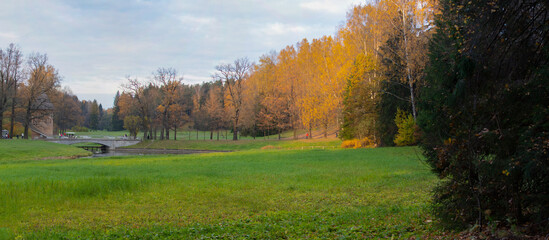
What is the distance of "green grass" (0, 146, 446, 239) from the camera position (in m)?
7.45

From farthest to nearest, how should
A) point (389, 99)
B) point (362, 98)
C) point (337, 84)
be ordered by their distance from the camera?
point (337, 84), point (362, 98), point (389, 99)

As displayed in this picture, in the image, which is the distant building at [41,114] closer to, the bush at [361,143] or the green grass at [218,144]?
the green grass at [218,144]

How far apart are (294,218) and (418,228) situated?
2986 millimetres

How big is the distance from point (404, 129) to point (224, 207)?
2511cm

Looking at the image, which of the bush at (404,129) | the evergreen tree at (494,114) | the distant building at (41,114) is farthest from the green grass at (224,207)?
the distant building at (41,114)

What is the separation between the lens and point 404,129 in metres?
31.9

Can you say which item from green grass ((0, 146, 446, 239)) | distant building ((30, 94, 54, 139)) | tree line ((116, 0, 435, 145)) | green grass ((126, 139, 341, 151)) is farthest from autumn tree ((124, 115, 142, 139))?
green grass ((0, 146, 446, 239))

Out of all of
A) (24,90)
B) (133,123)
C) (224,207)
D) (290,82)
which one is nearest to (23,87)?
(24,90)

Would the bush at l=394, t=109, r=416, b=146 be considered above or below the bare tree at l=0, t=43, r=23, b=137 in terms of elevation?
below

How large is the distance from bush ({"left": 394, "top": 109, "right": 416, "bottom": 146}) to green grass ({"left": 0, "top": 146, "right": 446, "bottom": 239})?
625 inches

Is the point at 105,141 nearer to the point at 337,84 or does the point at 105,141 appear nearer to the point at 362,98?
the point at 337,84

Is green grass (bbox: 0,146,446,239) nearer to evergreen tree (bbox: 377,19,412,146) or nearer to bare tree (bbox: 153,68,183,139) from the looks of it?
evergreen tree (bbox: 377,19,412,146)

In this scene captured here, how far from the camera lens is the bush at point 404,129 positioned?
31197mm

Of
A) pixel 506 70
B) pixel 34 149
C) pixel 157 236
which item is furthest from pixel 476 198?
pixel 34 149
